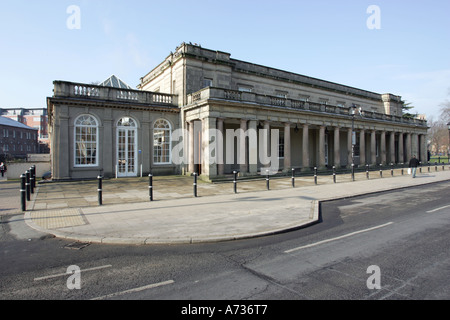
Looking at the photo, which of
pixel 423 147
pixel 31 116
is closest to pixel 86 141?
pixel 423 147

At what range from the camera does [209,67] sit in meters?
22.4

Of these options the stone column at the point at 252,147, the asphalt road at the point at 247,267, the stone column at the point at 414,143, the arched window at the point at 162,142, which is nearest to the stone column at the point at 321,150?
the stone column at the point at 252,147

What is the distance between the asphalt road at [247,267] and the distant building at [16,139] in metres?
73.4

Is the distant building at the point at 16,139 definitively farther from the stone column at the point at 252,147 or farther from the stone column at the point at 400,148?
the stone column at the point at 400,148

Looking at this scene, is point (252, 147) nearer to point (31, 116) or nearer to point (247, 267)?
point (247, 267)

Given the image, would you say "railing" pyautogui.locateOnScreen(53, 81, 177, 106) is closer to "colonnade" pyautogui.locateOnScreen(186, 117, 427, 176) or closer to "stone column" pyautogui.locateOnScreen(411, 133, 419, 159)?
"colonnade" pyautogui.locateOnScreen(186, 117, 427, 176)

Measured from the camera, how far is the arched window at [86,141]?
18.7m

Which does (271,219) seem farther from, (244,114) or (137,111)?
(137,111)

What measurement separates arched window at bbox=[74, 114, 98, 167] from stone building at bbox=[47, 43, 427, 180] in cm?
6

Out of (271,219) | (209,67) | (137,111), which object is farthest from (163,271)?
(209,67)

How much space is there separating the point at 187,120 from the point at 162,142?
9.11 feet

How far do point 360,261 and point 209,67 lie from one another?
20.3m

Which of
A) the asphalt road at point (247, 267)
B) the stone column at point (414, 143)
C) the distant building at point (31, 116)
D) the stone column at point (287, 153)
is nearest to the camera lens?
the asphalt road at point (247, 267)
